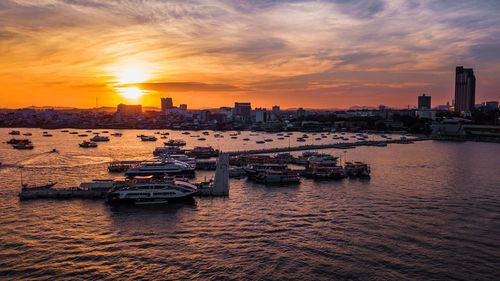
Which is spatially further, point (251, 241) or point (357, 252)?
point (251, 241)

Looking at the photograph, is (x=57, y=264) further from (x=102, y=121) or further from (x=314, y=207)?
(x=102, y=121)

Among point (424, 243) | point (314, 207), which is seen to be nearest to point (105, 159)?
point (314, 207)

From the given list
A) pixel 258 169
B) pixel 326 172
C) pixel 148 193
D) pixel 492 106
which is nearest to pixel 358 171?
pixel 326 172

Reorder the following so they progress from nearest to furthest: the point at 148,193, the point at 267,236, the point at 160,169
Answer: the point at 267,236
the point at 148,193
the point at 160,169

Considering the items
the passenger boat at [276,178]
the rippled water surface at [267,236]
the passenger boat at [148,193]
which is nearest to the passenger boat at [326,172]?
the passenger boat at [276,178]

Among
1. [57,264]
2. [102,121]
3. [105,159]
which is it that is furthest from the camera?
[102,121]

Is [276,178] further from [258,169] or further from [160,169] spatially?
[160,169]

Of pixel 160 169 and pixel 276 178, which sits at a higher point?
pixel 160 169
